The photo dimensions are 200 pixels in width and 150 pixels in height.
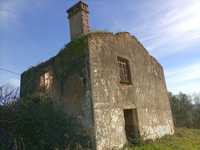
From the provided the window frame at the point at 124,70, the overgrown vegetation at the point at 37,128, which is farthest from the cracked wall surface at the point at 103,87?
the overgrown vegetation at the point at 37,128

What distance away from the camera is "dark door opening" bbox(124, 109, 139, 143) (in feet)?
31.7

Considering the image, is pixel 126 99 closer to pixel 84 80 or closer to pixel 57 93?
pixel 84 80

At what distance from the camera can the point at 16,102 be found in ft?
25.8

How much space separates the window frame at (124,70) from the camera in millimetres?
10234

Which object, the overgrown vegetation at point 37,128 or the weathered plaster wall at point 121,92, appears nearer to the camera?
the overgrown vegetation at point 37,128

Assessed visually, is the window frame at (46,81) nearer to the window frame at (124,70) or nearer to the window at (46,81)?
the window at (46,81)

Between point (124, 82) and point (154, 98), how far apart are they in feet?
11.3

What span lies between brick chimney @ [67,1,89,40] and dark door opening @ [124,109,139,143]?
4.72m

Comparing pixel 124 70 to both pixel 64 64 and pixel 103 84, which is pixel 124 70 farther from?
pixel 64 64

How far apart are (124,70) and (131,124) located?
112 inches

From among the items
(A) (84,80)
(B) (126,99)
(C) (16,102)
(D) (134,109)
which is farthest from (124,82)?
(C) (16,102)

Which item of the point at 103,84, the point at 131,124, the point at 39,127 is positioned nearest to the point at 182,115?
the point at 131,124

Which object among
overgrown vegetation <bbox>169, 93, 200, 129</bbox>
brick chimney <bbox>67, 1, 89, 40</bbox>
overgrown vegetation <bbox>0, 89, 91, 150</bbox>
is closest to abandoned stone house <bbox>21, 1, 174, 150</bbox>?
brick chimney <bbox>67, 1, 89, 40</bbox>

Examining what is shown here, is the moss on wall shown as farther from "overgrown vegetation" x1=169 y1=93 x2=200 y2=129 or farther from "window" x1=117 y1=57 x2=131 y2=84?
"overgrown vegetation" x1=169 y1=93 x2=200 y2=129
